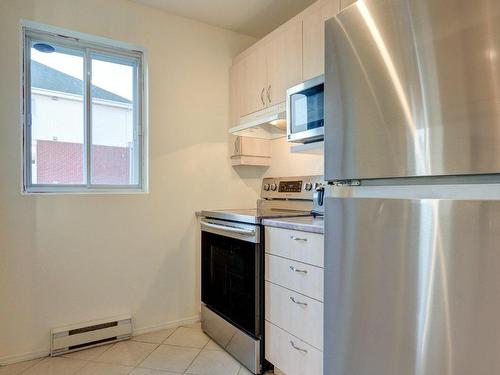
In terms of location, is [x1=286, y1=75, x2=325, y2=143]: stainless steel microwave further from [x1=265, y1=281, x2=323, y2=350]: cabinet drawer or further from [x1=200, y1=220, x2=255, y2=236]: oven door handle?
[x1=265, y1=281, x2=323, y2=350]: cabinet drawer

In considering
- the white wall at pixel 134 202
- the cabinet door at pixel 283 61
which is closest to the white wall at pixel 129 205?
the white wall at pixel 134 202

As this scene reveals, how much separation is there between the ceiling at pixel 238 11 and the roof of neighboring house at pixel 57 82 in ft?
2.47

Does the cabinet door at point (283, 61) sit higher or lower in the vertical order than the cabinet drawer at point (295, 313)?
higher

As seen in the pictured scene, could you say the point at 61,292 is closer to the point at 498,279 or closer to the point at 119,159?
the point at 119,159

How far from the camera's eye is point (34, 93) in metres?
2.21

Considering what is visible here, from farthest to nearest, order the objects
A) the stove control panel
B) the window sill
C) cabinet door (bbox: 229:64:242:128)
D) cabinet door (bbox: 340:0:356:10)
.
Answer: cabinet door (bbox: 229:64:242:128) < the stove control panel < the window sill < cabinet door (bbox: 340:0:356:10)

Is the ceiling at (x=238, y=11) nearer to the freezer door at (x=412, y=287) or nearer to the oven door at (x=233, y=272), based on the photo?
the oven door at (x=233, y=272)

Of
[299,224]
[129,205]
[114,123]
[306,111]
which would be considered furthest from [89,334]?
[306,111]

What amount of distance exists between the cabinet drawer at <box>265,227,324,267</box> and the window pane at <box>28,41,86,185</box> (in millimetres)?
1479

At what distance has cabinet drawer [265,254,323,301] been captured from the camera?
5.09 feet

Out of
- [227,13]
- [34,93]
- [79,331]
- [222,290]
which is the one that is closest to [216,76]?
[227,13]

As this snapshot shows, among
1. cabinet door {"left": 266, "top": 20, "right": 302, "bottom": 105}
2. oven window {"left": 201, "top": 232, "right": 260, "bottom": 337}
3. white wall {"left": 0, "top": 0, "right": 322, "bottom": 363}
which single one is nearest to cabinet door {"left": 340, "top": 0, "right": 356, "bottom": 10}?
cabinet door {"left": 266, "top": 20, "right": 302, "bottom": 105}

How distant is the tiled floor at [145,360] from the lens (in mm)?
1943

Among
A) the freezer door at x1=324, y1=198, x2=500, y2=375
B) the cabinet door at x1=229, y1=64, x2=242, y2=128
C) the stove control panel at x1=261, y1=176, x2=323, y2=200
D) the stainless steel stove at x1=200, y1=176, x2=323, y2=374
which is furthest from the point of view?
the cabinet door at x1=229, y1=64, x2=242, y2=128
